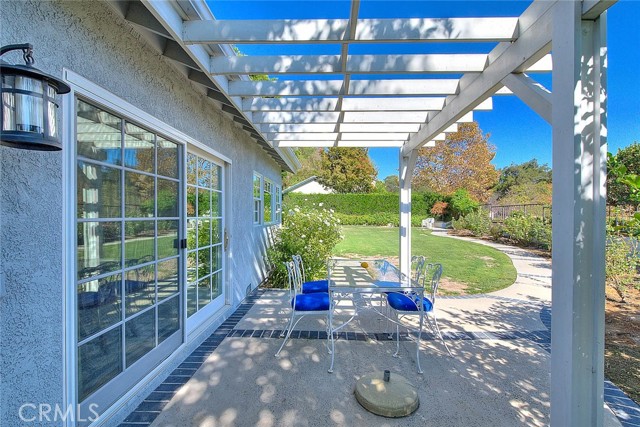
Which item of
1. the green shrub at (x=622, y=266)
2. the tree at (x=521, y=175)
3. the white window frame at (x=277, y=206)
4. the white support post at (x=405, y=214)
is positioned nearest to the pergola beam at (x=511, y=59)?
the white support post at (x=405, y=214)

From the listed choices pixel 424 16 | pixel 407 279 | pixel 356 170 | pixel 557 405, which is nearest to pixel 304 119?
pixel 424 16

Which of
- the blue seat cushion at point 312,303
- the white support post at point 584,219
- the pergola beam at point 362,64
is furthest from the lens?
the blue seat cushion at point 312,303

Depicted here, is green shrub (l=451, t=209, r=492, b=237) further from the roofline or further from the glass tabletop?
the glass tabletop

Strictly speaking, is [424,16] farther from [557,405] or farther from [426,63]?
[557,405]

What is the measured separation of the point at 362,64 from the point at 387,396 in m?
2.80

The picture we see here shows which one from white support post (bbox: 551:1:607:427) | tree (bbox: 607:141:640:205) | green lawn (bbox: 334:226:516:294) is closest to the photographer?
white support post (bbox: 551:1:607:427)

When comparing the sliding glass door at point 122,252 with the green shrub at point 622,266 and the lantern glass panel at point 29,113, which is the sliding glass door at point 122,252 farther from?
the green shrub at point 622,266

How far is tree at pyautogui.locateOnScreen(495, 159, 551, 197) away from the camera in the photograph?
97.8 feet

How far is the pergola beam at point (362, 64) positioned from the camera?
244 cm

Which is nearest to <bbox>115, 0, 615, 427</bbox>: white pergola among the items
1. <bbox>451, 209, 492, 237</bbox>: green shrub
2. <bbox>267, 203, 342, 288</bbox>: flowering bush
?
<bbox>267, 203, 342, 288</bbox>: flowering bush

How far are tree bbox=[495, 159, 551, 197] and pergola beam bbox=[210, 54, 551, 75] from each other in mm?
31481

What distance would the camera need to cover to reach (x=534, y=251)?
35.2 feet

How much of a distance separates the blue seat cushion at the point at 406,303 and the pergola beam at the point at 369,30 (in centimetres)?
250

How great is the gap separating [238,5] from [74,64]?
5.21ft
